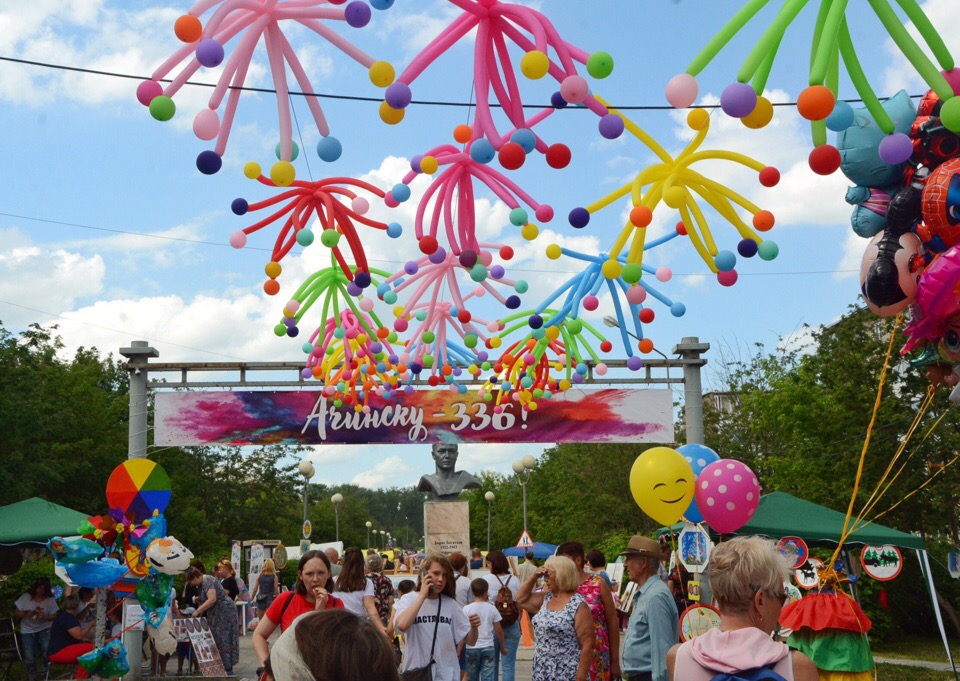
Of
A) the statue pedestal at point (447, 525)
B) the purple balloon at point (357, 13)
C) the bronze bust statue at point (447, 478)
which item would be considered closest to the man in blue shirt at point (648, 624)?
the purple balloon at point (357, 13)

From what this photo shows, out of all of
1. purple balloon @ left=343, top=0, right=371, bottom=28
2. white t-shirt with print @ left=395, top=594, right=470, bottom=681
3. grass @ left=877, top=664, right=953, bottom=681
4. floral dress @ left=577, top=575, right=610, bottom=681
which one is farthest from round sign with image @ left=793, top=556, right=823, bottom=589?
purple balloon @ left=343, top=0, right=371, bottom=28

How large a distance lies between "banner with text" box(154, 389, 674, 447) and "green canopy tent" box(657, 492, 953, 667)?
405cm

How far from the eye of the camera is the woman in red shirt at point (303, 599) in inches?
224

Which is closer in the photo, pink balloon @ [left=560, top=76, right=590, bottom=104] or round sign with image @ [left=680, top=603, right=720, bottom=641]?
pink balloon @ [left=560, top=76, right=590, bottom=104]

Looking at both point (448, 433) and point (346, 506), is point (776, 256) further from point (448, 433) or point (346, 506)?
point (346, 506)

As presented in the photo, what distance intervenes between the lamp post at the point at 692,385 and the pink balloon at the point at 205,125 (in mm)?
12013

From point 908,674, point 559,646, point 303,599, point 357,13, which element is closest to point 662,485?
point 559,646

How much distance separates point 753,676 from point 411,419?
49.8 ft

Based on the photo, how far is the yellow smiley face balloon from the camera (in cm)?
873

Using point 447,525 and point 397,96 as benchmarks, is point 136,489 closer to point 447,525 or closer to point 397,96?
point 397,96

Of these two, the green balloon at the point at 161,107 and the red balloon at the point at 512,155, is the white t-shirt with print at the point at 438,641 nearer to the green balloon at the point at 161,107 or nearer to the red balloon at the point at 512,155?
the red balloon at the point at 512,155

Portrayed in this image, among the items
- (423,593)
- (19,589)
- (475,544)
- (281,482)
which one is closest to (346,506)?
(475,544)

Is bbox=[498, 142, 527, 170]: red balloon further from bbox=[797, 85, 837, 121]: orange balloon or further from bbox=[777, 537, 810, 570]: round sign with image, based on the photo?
bbox=[777, 537, 810, 570]: round sign with image

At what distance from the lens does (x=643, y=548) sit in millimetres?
6480
